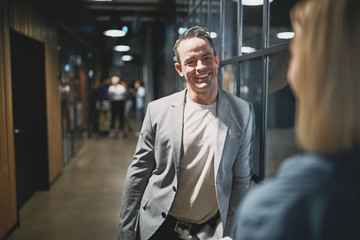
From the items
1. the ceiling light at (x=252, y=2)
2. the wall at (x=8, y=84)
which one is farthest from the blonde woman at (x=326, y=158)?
the wall at (x=8, y=84)

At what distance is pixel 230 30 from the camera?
107 inches

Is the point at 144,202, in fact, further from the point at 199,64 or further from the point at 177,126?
the point at 199,64

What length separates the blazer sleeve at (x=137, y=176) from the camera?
1.64m

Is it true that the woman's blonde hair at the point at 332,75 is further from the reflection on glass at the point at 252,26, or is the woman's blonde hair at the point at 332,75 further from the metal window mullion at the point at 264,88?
the reflection on glass at the point at 252,26

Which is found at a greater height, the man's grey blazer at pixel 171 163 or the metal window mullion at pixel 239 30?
the metal window mullion at pixel 239 30

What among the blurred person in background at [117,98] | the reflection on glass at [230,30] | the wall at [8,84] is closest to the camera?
the reflection on glass at [230,30]

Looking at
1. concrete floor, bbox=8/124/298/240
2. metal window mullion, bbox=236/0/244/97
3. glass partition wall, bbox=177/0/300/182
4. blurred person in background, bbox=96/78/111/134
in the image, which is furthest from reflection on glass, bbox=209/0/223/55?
blurred person in background, bbox=96/78/111/134

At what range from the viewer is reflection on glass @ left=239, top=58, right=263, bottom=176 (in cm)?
196

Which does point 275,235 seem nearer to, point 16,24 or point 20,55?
point 16,24

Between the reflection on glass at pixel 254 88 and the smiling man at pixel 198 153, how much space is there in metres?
0.41

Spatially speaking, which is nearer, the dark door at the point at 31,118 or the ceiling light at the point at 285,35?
the ceiling light at the point at 285,35

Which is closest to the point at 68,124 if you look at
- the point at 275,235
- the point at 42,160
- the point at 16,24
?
the point at 42,160

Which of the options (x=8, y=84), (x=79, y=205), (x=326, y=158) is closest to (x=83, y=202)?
(x=79, y=205)

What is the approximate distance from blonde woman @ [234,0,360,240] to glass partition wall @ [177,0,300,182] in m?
0.87
